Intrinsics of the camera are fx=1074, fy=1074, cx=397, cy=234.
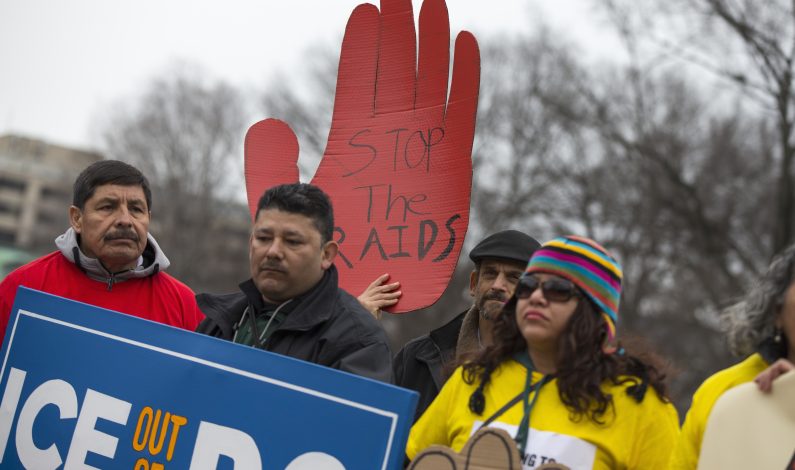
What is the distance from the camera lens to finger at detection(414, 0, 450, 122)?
471 centimetres

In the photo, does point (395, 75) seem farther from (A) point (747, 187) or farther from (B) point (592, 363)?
(A) point (747, 187)

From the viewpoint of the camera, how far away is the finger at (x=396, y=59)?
4.81 meters

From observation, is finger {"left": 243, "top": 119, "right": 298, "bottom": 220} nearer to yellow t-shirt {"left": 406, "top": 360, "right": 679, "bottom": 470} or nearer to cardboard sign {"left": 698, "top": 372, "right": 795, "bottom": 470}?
yellow t-shirt {"left": 406, "top": 360, "right": 679, "bottom": 470}

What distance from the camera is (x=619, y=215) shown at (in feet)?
72.1

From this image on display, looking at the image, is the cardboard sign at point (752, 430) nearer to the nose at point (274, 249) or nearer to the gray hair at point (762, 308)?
the gray hair at point (762, 308)

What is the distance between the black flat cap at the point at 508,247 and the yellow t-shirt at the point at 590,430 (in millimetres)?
1217

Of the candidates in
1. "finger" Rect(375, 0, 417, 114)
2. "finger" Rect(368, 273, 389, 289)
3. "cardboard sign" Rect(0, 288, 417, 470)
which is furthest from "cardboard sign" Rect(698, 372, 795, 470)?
"finger" Rect(375, 0, 417, 114)

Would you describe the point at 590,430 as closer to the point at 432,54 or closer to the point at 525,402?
the point at 525,402

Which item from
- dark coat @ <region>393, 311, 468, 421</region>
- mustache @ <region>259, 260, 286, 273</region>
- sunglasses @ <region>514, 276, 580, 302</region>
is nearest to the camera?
sunglasses @ <region>514, 276, 580, 302</region>

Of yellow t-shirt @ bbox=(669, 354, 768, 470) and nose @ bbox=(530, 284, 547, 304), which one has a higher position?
nose @ bbox=(530, 284, 547, 304)

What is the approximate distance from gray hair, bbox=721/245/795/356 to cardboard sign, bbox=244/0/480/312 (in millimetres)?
1497

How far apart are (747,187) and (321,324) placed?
1970 centimetres

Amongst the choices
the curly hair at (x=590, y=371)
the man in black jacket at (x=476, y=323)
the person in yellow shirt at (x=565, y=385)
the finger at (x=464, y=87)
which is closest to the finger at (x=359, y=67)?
the finger at (x=464, y=87)

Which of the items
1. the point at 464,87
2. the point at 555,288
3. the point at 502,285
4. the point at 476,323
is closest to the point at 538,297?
the point at 555,288
